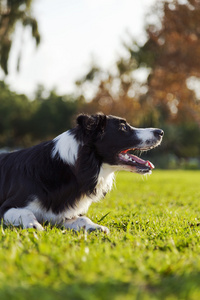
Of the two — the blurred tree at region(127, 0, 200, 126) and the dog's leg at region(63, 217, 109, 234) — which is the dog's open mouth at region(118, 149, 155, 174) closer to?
the dog's leg at region(63, 217, 109, 234)

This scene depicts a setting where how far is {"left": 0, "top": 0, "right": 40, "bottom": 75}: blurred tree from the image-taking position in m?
18.0

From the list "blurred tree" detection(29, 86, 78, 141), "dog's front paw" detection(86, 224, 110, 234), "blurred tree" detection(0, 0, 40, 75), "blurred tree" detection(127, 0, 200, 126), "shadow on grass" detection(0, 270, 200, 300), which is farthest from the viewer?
"blurred tree" detection(29, 86, 78, 141)

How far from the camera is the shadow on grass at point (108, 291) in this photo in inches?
78.9

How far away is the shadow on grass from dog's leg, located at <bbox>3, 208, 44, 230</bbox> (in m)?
1.99

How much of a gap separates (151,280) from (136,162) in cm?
269

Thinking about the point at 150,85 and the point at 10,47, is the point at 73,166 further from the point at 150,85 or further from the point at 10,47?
the point at 150,85

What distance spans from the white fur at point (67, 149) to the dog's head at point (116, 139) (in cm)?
21

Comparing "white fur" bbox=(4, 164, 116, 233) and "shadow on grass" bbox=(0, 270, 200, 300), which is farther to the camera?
"white fur" bbox=(4, 164, 116, 233)

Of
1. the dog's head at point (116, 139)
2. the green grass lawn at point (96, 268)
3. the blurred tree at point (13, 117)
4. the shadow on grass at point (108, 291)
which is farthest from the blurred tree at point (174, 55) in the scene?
the blurred tree at point (13, 117)

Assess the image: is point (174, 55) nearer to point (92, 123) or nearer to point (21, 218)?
point (92, 123)

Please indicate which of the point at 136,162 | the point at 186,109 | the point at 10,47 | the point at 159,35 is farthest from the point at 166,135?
the point at 136,162

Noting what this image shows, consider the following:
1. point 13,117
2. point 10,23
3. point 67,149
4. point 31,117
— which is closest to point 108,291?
point 67,149

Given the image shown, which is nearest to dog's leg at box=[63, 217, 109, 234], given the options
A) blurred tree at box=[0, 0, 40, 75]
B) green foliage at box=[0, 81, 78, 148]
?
blurred tree at box=[0, 0, 40, 75]

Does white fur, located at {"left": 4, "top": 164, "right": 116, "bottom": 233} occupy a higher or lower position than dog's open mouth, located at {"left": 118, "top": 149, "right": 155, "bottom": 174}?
Answer: lower
